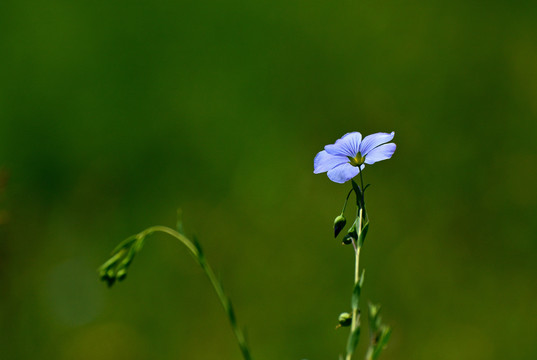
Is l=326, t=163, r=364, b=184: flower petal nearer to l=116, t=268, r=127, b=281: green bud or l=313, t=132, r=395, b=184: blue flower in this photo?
l=313, t=132, r=395, b=184: blue flower

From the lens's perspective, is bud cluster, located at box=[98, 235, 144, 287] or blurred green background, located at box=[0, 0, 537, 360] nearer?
bud cluster, located at box=[98, 235, 144, 287]

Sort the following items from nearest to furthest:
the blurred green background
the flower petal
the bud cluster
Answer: the flower petal < the bud cluster < the blurred green background

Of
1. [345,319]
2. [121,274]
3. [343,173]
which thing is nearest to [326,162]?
[343,173]

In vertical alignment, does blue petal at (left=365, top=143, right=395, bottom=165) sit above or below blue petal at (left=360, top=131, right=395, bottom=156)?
below

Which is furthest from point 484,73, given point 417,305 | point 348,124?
point 417,305

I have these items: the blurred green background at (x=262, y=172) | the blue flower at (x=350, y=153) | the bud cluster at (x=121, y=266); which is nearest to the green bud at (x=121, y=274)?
the bud cluster at (x=121, y=266)

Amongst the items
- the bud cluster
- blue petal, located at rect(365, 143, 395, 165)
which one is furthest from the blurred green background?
blue petal, located at rect(365, 143, 395, 165)
